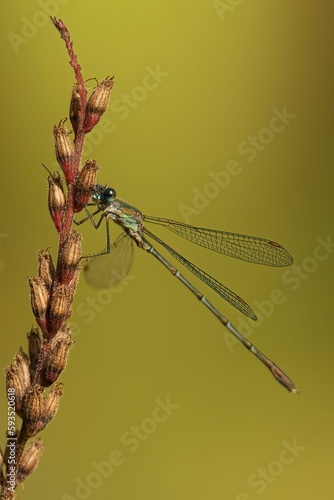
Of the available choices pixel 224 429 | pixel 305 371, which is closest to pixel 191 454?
pixel 224 429

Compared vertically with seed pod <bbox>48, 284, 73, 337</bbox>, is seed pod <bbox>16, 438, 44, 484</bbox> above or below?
below

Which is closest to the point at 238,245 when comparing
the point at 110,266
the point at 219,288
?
the point at 219,288

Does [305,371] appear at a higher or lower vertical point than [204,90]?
lower

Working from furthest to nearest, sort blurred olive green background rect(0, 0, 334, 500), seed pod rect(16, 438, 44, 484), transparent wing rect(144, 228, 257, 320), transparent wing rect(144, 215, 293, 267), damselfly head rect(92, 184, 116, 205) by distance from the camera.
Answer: blurred olive green background rect(0, 0, 334, 500) → transparent wing rect(144, 215, 293, 267) → transparent wing rect(144, 228, 257, 320) → damselfly head rect(92, 184, 116, 205) → seed pod rect(16, 438, 44, 484)

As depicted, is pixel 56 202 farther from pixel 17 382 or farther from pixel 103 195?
pixel 103 195

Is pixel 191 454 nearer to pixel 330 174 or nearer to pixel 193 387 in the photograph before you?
pixel 193 387

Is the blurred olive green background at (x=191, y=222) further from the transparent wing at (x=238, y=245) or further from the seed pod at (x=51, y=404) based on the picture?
the seed pod at (x=51, y=404)

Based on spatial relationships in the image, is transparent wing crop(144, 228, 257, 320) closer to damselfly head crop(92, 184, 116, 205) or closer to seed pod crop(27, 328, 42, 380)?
damselfly head crop(92, 184, 116, 205)

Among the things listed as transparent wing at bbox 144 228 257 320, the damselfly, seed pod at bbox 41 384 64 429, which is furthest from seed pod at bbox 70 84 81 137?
transparent wing at bbox 144 228 257 320
